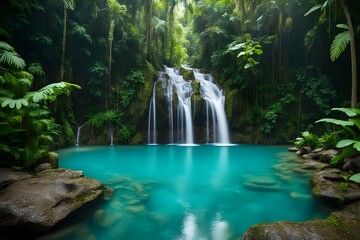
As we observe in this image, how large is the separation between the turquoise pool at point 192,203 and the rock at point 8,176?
1283mm

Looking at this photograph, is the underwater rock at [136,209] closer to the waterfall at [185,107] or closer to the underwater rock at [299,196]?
the underwater rock at [299,196]

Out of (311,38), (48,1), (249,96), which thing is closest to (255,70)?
(249,96)

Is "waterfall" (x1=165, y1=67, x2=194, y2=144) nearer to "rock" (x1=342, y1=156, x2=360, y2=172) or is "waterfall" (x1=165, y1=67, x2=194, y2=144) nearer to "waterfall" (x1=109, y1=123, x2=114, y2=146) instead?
"waterfall" (x1=109, y1=123, x2=114, y2=146)

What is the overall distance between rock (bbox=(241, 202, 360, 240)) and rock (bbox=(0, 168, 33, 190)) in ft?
11.9

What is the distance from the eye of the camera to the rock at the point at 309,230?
2.61 metres

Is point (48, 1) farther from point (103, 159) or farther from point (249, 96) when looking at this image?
point (249, 96)

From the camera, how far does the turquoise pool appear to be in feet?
10.8

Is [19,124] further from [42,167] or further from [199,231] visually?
[199,231]

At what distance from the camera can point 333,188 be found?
414 centimetres

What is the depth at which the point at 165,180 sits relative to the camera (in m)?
6.00

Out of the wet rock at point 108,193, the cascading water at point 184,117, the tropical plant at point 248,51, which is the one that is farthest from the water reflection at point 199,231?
the tropical plant at point 248,51

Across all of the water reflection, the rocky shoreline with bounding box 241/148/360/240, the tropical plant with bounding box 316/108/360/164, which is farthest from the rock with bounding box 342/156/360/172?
the water reflection

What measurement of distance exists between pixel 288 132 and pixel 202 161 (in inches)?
331

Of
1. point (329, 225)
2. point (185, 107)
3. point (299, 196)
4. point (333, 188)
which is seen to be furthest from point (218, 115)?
point (329, 225)
